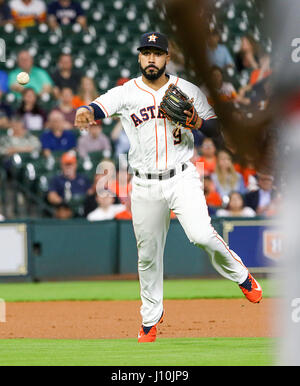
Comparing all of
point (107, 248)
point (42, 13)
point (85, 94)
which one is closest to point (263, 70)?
point (107, 248)

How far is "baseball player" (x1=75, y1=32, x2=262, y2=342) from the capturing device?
5.50 meters

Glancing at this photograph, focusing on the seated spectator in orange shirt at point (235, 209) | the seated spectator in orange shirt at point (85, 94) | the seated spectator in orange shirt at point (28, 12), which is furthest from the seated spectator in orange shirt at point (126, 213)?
the seated spectator in orange shirt at point (28, 12)

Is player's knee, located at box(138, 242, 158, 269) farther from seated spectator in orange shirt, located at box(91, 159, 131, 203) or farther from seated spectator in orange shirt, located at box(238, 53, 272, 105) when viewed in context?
seated spectator in orange shirt, located at box(91, 159, 131, 203)

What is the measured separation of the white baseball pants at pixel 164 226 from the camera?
5.46 metres

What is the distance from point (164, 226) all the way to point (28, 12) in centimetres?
1170

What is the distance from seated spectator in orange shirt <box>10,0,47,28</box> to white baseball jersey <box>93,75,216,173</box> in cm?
1106

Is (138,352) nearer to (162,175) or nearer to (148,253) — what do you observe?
(148,253)

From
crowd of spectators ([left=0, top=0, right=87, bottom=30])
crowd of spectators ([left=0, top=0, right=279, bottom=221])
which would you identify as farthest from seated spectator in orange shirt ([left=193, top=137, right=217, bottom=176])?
crowd of spectators ([left=0, top=0, right=87, bottom=30])

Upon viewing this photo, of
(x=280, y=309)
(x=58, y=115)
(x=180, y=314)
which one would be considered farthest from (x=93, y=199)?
(x=280, y=309)

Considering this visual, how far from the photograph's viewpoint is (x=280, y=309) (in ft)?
6.13

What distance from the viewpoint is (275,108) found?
1.49 meters

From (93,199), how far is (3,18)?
5995mm

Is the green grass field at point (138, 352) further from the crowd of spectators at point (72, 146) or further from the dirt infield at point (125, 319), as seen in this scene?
the crowd of spectators at point (72, 146)

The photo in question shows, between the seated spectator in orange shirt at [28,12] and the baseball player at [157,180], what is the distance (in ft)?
36.4
